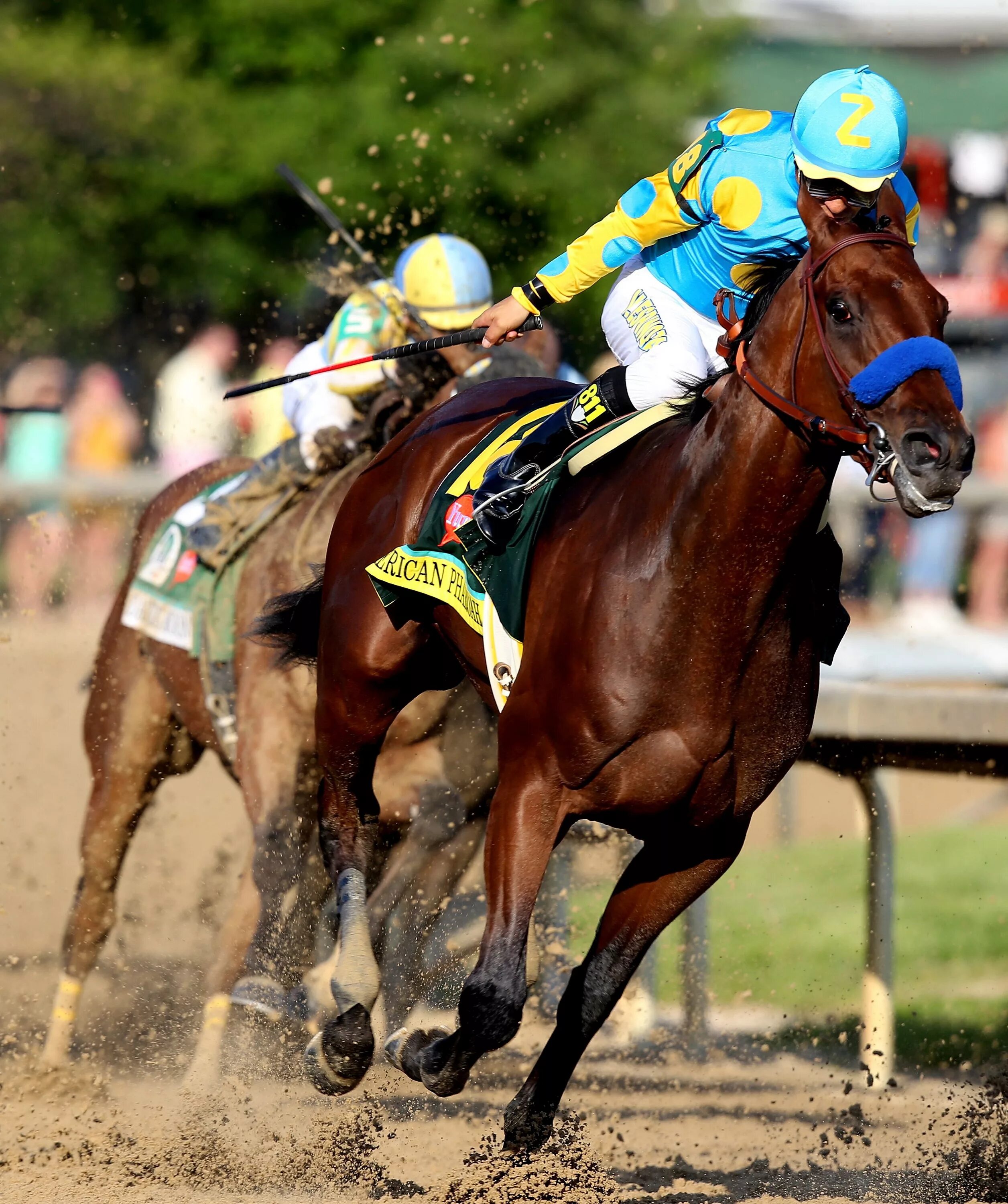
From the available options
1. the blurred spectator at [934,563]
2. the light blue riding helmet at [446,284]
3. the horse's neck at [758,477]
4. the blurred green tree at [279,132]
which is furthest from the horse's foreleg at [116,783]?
the blurred green tree at [279,132]

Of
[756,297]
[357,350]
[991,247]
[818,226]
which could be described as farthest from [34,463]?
[818,226]

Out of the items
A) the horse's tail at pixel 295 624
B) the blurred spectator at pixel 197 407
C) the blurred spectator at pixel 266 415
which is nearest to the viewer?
the horse's tail at pixel 295 624

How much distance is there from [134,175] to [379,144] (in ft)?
6.36

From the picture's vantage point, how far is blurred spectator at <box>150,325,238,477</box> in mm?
9805

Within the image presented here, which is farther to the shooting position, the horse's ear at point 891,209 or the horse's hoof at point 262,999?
the horse's hoof at point 262,999

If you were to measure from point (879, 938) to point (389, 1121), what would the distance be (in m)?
1.75

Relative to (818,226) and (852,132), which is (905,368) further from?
(852,132)

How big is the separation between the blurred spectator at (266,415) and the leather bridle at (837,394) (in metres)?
→ 3.59

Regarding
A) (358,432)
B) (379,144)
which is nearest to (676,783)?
(358,432)

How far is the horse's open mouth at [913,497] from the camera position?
3279 mm

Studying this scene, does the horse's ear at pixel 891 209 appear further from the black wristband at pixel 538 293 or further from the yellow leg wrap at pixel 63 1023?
the yellow leg wrap at pixel 63 1023

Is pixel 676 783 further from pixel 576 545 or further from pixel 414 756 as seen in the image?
pixel 414 756

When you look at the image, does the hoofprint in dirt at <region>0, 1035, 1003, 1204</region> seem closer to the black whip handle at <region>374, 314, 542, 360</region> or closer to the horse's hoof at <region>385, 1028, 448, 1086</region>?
the horse's hoof at <region>385, 1028, 448, 1086</region>

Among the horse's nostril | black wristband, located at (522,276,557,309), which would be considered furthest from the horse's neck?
black wristband, located at (522,276,557,309)
